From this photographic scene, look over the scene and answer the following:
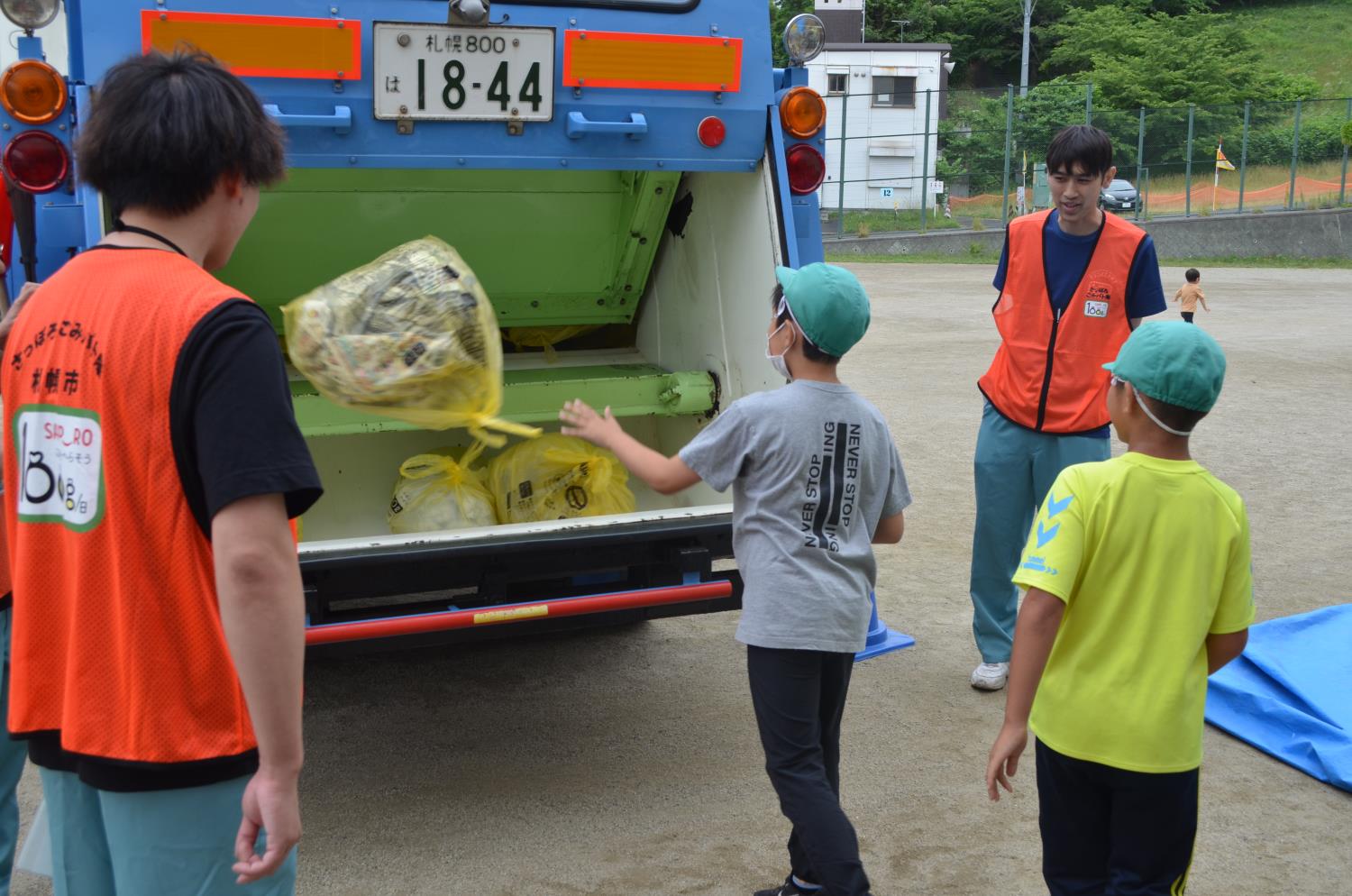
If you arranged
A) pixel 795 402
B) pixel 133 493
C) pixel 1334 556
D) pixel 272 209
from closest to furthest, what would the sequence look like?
1. pixel 133 493
2. pixel 795 402
3. pixel 272 209
4. pixel 1334 556

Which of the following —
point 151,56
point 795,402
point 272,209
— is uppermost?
point 151,56

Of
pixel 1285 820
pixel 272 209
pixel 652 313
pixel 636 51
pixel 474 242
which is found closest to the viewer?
pixel 1285 820

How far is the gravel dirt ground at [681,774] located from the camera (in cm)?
331

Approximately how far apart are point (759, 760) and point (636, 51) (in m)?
2.13

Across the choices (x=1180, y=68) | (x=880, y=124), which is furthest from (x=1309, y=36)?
(x=880, y=124)

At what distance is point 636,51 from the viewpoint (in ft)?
12.7

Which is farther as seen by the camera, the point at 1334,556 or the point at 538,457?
the point at 1334,556

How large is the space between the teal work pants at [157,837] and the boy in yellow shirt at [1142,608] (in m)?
1.38

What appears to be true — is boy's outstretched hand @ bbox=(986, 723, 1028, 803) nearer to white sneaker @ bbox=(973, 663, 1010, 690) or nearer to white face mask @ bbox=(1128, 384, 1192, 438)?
white face mask @ bbox=(1128, 384, 1192, 438)

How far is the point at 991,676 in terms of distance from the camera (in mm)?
4465

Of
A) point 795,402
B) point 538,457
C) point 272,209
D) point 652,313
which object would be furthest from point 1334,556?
point 272,209

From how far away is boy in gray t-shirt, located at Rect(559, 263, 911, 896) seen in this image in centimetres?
276

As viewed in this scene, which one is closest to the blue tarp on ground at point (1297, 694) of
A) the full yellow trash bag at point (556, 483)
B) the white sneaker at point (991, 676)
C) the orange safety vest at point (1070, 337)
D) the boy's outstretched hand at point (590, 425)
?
the white sneaker at point (991, 676)

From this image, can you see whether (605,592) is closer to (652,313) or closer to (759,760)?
(759,760)
